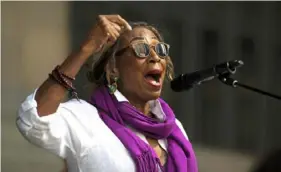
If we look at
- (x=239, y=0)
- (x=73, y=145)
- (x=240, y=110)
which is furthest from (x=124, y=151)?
(x=240, y=110)

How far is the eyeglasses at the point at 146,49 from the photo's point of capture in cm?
232

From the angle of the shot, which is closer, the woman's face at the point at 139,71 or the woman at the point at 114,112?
the woman at the point at 114,112

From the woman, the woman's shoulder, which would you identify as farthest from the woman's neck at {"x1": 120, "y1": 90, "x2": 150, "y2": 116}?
the woman's shoulder

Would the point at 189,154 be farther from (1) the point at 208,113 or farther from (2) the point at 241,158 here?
(1) the point at 208,113

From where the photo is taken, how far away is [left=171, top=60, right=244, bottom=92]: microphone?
2109 mm

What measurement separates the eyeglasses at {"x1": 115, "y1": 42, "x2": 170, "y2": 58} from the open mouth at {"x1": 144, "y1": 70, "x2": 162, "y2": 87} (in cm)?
6

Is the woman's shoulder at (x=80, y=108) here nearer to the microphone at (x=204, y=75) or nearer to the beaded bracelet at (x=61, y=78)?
the beaded bracelet at (x=61, y=78)

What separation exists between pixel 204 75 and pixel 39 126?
58 centimetres

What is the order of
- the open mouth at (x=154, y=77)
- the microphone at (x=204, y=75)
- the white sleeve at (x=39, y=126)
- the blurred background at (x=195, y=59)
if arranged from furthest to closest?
the blurred background at (x=195, y=59)
the open mouth at (x=154, y=77)
the microphone at (x=204, y=75)
the white sleeve at (x=39, y=126)

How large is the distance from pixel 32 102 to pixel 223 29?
4156mm

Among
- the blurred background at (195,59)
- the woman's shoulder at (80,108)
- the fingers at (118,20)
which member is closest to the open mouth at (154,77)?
the woman's shoulder at (80,108)

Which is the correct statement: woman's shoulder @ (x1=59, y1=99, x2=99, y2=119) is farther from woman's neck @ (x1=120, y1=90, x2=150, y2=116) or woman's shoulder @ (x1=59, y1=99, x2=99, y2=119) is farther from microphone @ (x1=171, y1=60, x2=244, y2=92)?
microphone @ (x1=171, y1=60, x2=244, y2=92)

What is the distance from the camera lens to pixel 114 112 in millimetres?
2273

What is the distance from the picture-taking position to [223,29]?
233 inches
